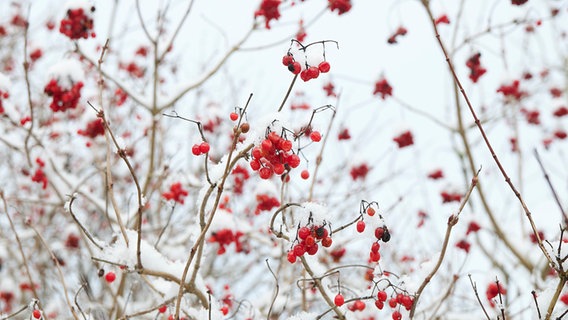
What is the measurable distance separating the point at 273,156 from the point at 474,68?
11.1 feet

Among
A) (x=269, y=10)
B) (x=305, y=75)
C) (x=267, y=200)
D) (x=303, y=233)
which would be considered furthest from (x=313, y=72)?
(x=269, y=10)

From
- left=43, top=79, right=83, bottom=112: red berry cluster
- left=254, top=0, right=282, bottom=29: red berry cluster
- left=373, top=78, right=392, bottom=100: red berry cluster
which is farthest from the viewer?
left=373, top=78, right=392, bottom=100: red berry cluster

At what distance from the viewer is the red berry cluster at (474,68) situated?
4457 millimetres

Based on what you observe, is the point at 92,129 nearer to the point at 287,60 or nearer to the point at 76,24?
the point at 76,24

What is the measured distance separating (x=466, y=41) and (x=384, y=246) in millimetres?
3204

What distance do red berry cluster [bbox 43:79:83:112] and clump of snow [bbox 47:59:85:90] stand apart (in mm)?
25

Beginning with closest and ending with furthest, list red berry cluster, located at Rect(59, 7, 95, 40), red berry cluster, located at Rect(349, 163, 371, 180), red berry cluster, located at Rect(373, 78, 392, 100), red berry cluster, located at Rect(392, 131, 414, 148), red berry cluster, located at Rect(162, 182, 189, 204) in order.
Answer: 1. red berry cluster, located at Rect(59, 7, 95, 40)
2. red berry cluster, located at Rect(162, 182, 189, 204)
3. red berry cluster, located at Rect(373, 78, 392, 100)
4. red berry cluster, located at Rect(392, 131, 414, 148)
5. red berry cluster, located at Rect(349, 163, 371, 180)

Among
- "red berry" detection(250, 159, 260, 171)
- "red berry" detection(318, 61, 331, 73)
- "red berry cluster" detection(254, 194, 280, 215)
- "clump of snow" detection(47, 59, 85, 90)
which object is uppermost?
"clump of snow" detection(47, 59, 85, 90)

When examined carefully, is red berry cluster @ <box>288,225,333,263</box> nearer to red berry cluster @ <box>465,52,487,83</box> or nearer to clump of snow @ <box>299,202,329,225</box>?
clump of snow @ <box>299,202,329,225</box>

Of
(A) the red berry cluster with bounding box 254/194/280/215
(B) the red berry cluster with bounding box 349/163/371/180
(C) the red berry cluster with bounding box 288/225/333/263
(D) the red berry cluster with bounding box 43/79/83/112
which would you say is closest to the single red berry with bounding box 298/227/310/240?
(C) the red berry cluster with bounding box 288/225/333/263

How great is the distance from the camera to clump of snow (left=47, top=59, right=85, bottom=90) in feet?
10.9

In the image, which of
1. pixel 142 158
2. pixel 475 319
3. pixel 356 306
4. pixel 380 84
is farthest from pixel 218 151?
pixel 356 306

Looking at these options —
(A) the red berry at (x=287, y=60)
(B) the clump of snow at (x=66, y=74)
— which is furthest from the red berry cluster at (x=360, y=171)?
(A) the red berry at (x=287, y=60)

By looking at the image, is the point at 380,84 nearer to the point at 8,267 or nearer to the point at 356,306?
the point at 356,306
